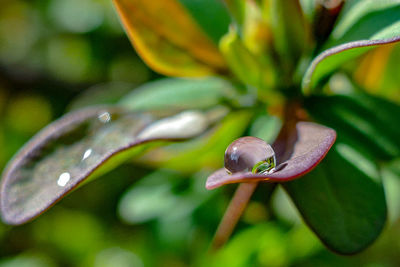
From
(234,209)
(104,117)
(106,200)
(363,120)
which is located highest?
(104,117)

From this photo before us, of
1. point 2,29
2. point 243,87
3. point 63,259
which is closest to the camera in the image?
point 243,87

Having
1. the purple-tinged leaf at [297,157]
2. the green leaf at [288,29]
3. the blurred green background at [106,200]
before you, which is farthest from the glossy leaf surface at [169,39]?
the blurred green background at [106,200]

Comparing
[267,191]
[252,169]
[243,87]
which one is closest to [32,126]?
[267,191]

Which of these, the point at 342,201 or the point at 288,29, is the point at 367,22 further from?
the point at 342,201

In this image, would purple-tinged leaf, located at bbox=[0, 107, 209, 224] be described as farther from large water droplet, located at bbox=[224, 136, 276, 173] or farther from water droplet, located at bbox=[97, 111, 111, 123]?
large water droplet, located at bbox=[224, 136, 276, 173]

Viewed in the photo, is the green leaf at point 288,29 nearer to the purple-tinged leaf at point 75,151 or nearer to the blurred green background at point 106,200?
the purple-tinged leaf at point 75,151

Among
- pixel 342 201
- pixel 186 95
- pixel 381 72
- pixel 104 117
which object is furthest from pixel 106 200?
pixel 342 201

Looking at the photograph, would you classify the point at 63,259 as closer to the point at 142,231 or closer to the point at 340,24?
the point at 142,231
